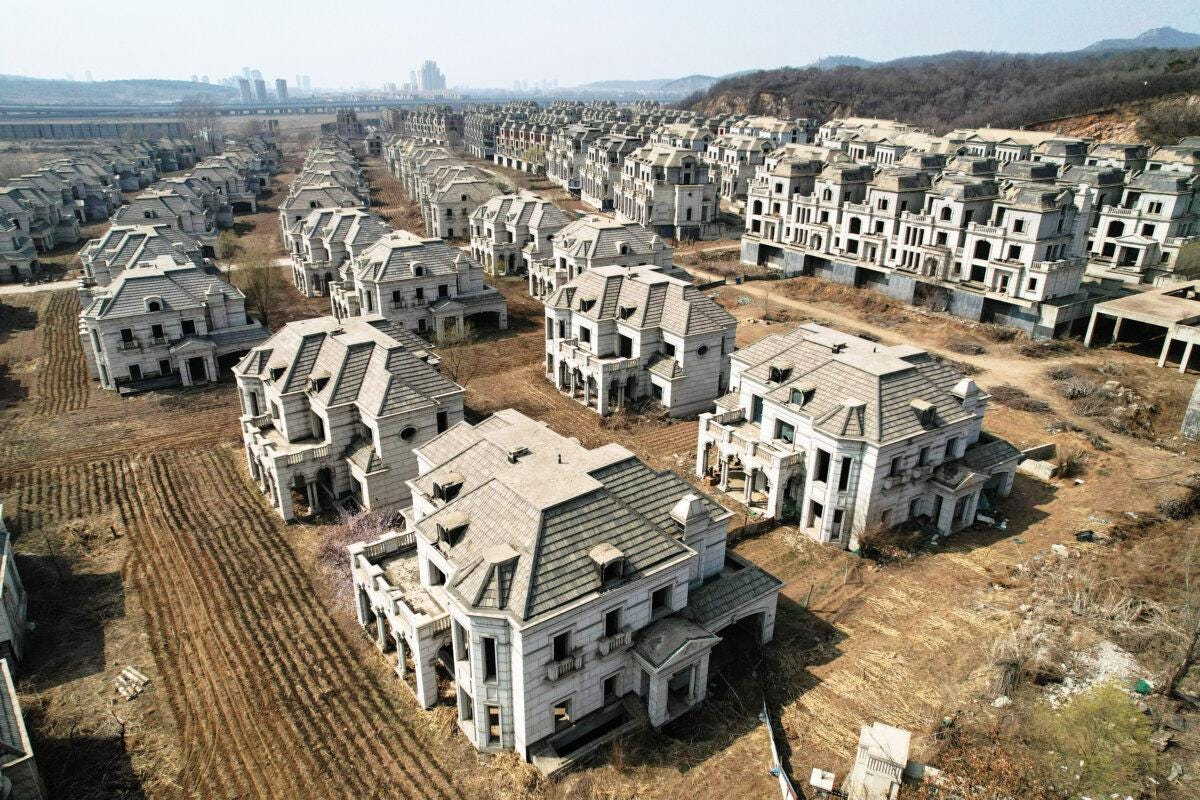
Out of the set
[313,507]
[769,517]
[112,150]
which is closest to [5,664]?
[313,507]

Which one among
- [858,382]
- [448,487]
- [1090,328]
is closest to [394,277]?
[448,487]

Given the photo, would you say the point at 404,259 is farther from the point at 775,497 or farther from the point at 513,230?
the point at 775,497

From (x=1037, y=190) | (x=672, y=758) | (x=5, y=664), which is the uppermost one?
(x=1037, y=190)

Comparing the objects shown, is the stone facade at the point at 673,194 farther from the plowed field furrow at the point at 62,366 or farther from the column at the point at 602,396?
the plowed field furrow at the point at 62,366

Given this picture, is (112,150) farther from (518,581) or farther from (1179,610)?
(1179,610)

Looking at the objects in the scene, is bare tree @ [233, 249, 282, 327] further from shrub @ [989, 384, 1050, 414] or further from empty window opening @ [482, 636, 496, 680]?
shrub @ [989, 384, 1050, 414]

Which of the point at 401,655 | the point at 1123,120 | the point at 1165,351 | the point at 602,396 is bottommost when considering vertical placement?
the point at 401,655
